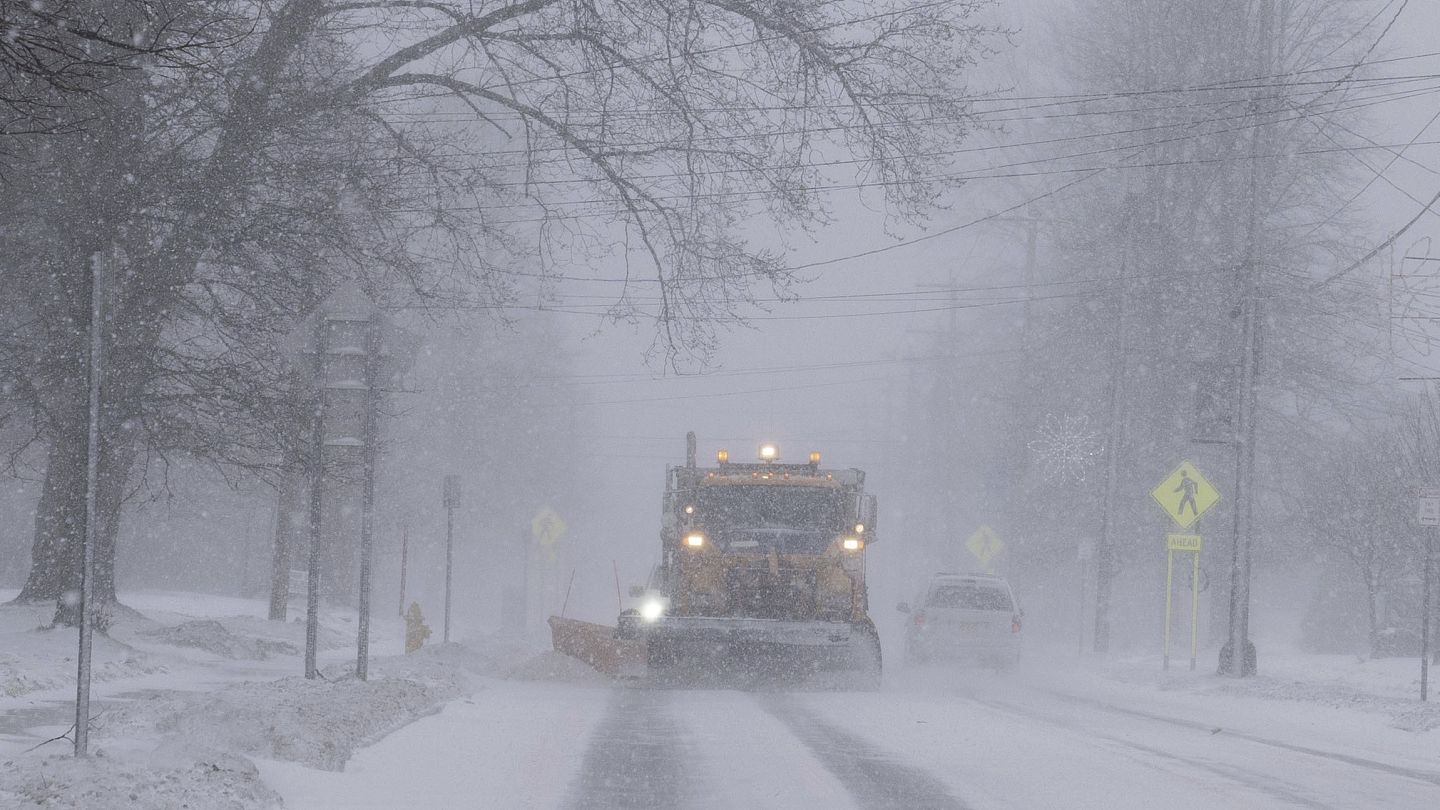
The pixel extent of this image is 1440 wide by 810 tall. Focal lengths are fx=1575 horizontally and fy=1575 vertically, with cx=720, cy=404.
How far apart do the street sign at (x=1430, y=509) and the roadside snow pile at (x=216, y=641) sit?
13774 millimetres

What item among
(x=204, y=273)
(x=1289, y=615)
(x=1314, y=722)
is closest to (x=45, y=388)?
(x=204, y=273)

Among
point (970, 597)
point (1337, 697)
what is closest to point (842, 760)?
point (1337, 697)

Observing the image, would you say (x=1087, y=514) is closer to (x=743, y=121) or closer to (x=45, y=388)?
(x=743, y=121)

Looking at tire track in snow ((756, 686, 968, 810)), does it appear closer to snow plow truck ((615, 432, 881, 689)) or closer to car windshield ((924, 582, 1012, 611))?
snow plow truck ((615, 432, 881, 689))

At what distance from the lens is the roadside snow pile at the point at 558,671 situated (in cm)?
2011

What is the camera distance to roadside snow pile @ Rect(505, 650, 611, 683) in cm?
2011

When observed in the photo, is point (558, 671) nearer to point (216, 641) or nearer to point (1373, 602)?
point (216, 641)

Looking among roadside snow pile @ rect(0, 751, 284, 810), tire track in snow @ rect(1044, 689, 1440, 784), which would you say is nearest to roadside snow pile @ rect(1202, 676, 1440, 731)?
tire track in snow @ rect(1044, 689, 1440, 784)

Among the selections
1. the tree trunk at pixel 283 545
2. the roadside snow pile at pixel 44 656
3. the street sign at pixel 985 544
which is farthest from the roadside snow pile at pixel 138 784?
the street sign at pixel 985 544

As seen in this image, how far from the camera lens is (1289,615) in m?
72.9

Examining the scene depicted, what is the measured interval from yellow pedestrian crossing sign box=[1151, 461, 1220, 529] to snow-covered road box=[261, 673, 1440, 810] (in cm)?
824

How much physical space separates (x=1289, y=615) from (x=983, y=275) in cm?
2880

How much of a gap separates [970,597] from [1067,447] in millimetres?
13734

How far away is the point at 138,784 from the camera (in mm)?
7367
